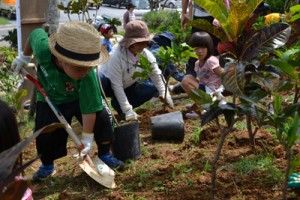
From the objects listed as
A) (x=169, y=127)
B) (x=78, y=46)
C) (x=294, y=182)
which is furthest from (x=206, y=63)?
(x=294, y=182)

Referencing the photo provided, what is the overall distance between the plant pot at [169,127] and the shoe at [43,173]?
34.7 inches

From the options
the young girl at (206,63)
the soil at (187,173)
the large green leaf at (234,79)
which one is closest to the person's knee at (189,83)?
the young girl at (206,63)

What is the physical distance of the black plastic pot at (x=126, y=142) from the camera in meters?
3.39

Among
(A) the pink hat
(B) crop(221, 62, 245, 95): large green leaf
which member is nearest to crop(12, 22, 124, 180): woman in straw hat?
(B) crop(221, 62, 245, 95): large green leaf

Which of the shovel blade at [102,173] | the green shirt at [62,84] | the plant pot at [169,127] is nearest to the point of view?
the shovel blade at [102,173]

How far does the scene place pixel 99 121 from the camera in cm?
327

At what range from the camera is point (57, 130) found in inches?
131

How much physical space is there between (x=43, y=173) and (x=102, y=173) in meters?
0.47

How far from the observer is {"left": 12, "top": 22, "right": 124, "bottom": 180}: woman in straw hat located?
2914 mm

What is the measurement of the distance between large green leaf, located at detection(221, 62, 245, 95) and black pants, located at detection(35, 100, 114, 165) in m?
1.14

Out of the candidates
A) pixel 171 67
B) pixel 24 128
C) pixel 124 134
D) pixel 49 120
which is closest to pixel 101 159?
pixel 124 134

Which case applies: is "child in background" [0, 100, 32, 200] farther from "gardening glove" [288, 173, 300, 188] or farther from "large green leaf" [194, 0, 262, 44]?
"gardening glove" [288, 173, 300, 188]

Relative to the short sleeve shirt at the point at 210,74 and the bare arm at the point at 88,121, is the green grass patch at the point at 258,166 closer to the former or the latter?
the bare arm at the point at 88,121

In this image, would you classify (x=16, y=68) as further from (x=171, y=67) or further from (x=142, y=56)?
(x=171, y=67)
